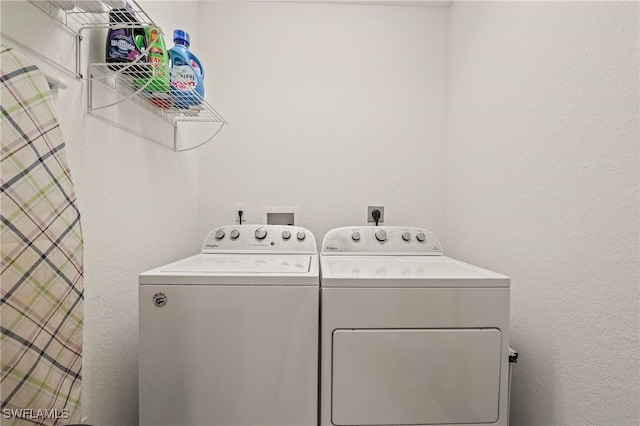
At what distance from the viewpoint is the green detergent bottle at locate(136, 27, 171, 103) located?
1046mm

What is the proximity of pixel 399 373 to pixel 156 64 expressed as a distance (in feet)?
4.15

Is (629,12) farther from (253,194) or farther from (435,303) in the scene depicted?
(253,194)

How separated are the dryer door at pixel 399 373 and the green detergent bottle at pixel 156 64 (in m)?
1.08

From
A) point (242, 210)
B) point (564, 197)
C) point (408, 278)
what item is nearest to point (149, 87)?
point (242, 210)

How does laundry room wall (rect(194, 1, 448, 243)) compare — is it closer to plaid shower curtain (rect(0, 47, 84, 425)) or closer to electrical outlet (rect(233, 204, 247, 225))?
electrical outlet (rect(233, 204, 247, 225))

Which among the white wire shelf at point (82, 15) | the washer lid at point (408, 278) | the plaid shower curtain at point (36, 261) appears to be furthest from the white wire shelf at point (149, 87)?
the washer lid at point (408, 278)

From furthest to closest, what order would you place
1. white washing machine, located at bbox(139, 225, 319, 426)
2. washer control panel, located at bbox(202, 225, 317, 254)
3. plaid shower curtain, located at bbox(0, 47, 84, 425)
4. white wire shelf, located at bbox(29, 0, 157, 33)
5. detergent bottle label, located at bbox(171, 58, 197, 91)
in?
washer control panel, located at bbox(202, 225, 317, 254) → detergent bottle label, located at bbox(171, 58, 197, 91) → white washing machine, located at bbox(139, 225, 319, 426) → white wire shelf, located at bbox(29, 0, 157, 33) → plaid shower curtain, located at bbox(0, 47, 84, 425)

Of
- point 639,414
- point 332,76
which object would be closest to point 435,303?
point 639,414

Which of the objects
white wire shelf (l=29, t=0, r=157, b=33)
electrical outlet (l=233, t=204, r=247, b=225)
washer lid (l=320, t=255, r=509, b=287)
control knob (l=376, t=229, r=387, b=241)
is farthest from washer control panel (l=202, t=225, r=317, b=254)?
white wire shelf (l=29, t=0, r=157, b=33)

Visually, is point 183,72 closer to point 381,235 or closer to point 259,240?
Answer: point 259,240

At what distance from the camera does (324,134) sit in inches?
75.9

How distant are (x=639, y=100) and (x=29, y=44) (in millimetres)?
1561

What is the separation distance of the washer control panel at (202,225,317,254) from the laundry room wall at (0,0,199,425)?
26 cm

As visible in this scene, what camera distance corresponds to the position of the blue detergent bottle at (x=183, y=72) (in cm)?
121
